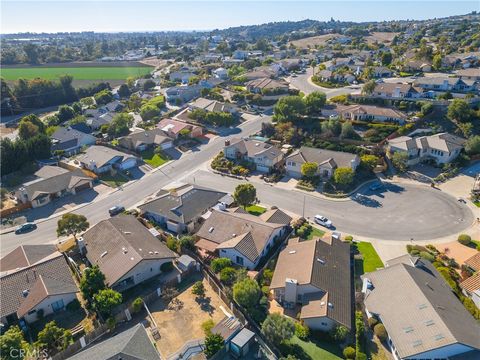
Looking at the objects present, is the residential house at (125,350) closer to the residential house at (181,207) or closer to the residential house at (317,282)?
the residential house at (317,282)

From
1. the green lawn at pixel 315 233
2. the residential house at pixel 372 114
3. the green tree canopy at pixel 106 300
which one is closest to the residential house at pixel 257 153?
the green lawn at pixel 315 233

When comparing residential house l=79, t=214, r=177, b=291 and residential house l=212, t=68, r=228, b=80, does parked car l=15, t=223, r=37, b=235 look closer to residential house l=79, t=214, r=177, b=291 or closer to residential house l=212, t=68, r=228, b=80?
residential house l=79, t=214, r=177, b=291

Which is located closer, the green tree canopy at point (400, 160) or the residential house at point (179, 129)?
the green tree canopy at point (400, 160)

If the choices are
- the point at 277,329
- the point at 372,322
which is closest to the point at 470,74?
the point at 372,322

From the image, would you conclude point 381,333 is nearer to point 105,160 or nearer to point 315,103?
Result: point 105,160

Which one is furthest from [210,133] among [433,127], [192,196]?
[433,127]
